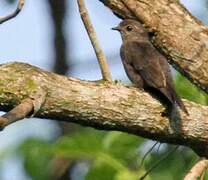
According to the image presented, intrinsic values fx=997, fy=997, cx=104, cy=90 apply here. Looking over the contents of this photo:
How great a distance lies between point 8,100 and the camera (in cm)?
459

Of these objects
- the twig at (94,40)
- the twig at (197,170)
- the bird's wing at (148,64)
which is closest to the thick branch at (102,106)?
the twig at (197,170)

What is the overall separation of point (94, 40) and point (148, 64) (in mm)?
1205

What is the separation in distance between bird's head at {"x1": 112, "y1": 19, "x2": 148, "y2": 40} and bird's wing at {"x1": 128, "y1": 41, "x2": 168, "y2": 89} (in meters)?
0.11

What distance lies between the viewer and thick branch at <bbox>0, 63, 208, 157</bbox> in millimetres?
4637

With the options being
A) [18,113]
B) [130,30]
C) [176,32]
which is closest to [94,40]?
[176,32]

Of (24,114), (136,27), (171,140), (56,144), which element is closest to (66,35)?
(136,27)

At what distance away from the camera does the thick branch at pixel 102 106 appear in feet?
15.2

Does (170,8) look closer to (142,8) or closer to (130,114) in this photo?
(142,8)

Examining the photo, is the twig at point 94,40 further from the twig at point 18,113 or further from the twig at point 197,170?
the twig at point 18,113

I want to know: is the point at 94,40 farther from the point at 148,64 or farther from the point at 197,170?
the point at 148,64

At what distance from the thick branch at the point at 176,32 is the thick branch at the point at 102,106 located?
1.39ft

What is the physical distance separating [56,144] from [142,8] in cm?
97

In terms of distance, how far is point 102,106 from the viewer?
4812 millimetres

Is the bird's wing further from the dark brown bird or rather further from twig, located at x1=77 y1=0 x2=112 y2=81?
twig, located at x1=77 y1=0 x2=112 y2=81
